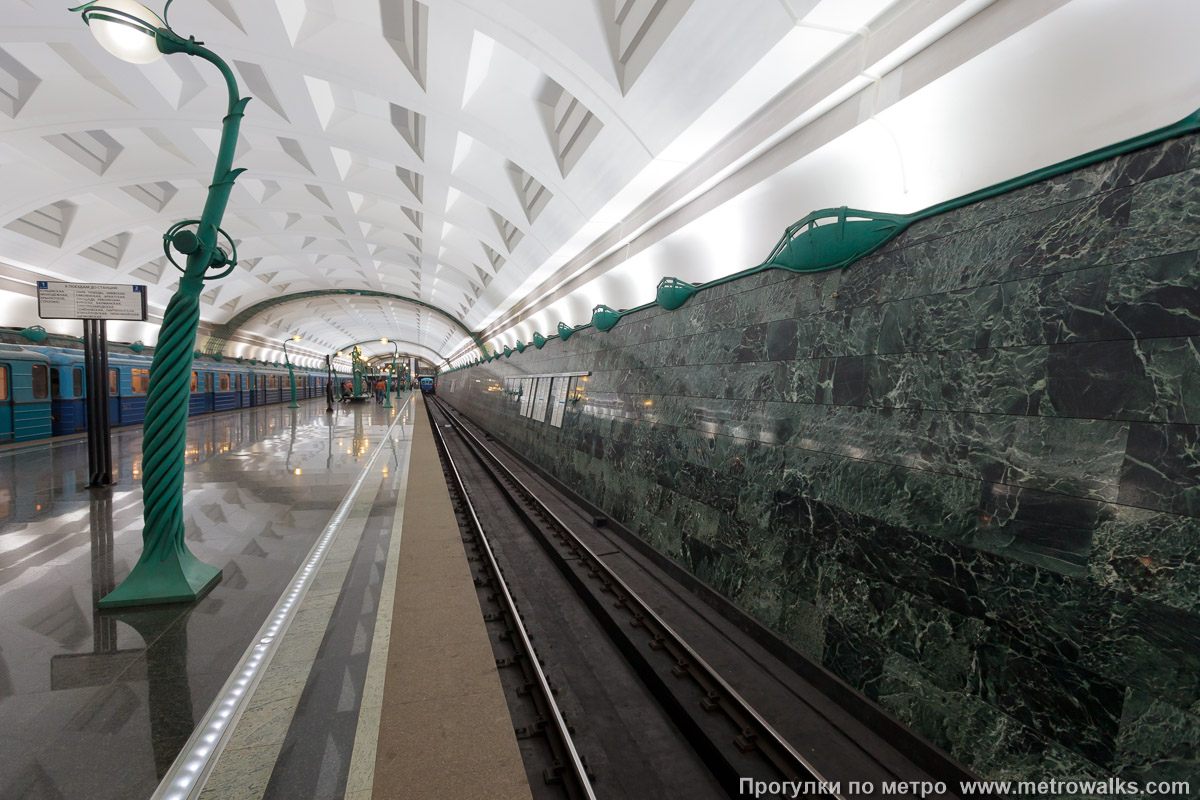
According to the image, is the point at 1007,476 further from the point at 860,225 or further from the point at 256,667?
the point at 256,667

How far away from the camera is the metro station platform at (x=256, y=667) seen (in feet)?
6.28

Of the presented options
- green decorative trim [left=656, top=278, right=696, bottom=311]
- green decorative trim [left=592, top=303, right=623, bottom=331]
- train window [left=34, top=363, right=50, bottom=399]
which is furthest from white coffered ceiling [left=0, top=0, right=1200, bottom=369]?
train window [left=34, top=363, right=50, bottom=399]

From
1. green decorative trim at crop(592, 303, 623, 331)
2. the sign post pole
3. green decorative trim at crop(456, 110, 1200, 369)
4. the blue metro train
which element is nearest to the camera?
green decorative trim at crop(456, 110, 1200, 369)

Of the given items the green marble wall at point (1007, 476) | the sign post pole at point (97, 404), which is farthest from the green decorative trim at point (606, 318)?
the sign post pole at point (97, 404)

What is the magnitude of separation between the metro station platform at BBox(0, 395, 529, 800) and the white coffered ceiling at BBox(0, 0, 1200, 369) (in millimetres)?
4383

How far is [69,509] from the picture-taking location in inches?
218

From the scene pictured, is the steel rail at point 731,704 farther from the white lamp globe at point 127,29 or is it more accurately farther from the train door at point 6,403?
the train door at point 6,403

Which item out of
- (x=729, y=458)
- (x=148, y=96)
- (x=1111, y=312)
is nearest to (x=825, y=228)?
(x=1111, y=312)

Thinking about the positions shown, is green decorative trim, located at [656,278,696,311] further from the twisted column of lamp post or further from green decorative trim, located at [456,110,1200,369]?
the twisted column of lamp post

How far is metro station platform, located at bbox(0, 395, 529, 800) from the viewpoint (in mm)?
1914

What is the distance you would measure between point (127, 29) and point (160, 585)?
378 centimetres

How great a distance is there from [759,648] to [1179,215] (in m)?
3.62

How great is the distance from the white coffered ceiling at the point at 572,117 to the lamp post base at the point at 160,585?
229 inches

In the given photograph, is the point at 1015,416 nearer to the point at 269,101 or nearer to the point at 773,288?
the point at 773,288
